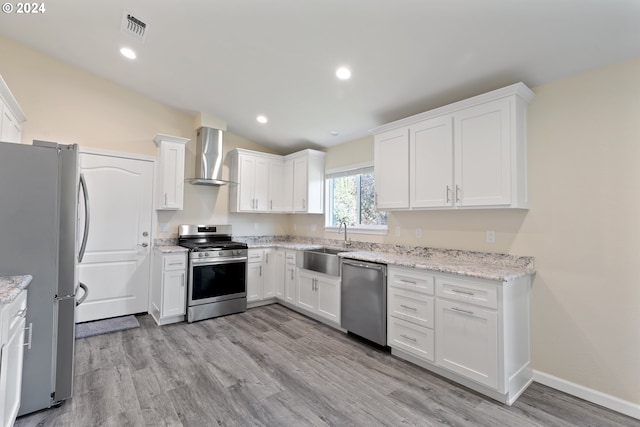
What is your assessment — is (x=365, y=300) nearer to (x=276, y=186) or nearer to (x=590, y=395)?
(x=590, y=395)

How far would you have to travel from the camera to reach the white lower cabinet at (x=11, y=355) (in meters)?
1.42

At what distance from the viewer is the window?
4023mm

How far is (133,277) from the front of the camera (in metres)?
3.99

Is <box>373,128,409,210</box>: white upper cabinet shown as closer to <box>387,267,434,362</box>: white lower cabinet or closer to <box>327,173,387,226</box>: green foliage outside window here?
<box>327,173,387,226</box>: green foliage outside window

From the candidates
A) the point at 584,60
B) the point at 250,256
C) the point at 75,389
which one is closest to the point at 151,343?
the point at 75,389

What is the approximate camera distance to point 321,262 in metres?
3.64

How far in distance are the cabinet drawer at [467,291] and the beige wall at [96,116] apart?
3503 millimetres

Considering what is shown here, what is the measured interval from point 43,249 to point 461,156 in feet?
10.9

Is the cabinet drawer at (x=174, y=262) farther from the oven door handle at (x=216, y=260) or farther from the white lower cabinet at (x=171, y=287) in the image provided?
the oven door handle at (x=216, y=260)

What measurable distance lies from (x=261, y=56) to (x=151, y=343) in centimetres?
321

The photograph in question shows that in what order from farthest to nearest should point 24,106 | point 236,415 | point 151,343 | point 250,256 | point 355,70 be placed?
point 250,256 → point 24,106 → point 151,343 → point 355,70 → point 236,415

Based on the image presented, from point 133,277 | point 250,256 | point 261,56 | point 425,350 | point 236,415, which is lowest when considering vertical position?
point 236,415

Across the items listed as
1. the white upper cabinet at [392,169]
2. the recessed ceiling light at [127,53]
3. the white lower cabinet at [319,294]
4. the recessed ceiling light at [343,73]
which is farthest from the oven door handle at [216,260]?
the recessed ceiling light at [343,73]

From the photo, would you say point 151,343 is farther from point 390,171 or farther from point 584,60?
point 584,60
